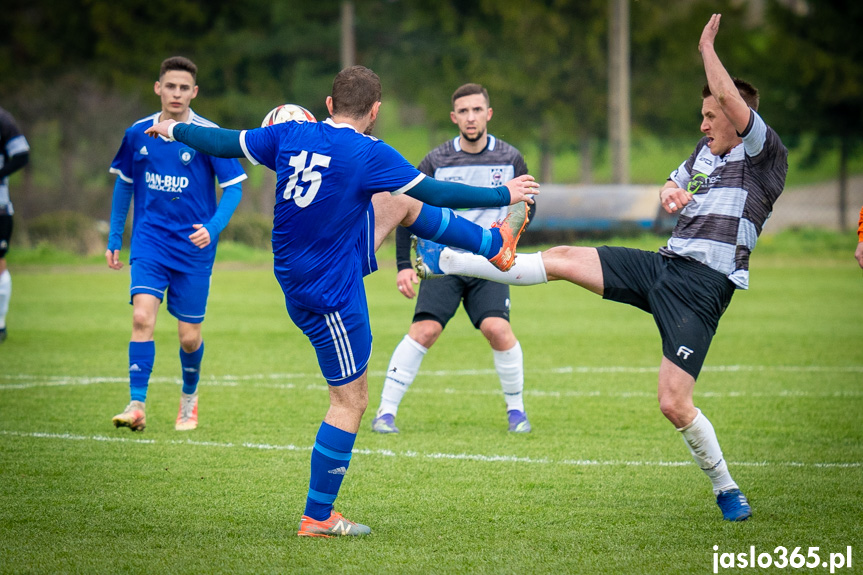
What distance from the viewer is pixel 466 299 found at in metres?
7.64

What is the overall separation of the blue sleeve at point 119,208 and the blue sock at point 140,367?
31.1 inches

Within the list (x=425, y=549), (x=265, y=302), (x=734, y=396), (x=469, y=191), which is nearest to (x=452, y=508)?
(x=425, y=549)

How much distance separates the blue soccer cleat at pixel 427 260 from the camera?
18.6 ft

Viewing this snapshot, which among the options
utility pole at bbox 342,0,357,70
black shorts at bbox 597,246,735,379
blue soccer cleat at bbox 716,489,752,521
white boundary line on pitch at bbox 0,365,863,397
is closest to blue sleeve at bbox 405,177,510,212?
black shorts at bbox 597,246,735,379

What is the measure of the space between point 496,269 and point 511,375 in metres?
2.31

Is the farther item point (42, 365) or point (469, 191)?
point (42, 365)

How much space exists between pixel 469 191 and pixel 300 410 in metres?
3.84

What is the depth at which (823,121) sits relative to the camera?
3188cm

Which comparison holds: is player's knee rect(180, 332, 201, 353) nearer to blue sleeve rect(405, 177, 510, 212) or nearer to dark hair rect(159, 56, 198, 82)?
dark hair rect(159, 56, 198, 82)

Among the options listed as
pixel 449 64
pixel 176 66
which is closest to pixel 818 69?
pixel 449 64

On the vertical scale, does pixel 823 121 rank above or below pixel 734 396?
above

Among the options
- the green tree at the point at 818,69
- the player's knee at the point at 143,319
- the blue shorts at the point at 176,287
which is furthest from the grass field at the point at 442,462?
the green tree at the point at 818,69

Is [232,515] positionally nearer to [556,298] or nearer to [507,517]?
[507,517]

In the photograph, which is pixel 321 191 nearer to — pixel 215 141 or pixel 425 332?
pixel 215 141
